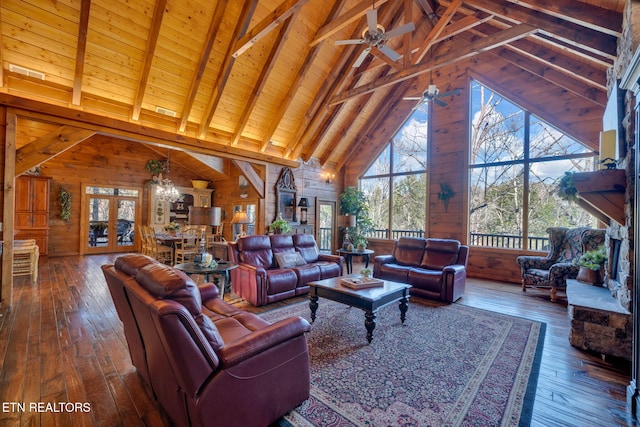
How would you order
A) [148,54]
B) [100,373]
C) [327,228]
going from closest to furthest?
[100,373] < [148,54] < [327,228]

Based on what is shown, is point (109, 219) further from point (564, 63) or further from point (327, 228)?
point (564, 63)

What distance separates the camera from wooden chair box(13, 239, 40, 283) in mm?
4926

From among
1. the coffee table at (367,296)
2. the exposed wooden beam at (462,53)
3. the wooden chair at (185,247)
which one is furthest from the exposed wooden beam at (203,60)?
the coffee table at (367,296)

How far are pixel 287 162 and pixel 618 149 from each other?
6021mm

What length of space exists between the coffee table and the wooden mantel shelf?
203 cm

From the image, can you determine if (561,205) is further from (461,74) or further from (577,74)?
(461,74)

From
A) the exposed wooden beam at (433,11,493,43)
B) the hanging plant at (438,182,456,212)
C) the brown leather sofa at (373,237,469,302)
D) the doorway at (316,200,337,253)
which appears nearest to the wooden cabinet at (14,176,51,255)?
the doorway at (316,200,337,253)

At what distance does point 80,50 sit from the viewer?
389cm

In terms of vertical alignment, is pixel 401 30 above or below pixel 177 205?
above

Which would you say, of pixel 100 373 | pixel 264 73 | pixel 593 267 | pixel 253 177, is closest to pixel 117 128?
pixel 264 73

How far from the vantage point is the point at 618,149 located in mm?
2887

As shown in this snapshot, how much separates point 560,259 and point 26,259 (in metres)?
9.78

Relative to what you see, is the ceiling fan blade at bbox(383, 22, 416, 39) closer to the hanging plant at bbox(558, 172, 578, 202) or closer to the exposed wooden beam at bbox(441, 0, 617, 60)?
the exposed wooden beam at bbox(441, 0, 617, 60)

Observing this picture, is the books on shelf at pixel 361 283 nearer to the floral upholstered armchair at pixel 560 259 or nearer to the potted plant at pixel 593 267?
the potted plant at pixel 593 267
